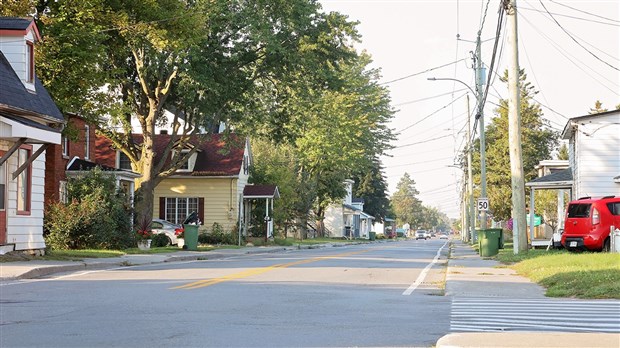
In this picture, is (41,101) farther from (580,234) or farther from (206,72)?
(580,234)

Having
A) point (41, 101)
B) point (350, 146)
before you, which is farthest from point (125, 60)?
point (350, 146)

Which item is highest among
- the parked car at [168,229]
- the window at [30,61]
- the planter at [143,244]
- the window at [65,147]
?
the window at [30,61]

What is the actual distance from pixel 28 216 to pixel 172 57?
1163cm

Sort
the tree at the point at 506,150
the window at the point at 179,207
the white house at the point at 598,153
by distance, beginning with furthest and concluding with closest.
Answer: the tree at the point at 506,150
the window at the point at 179,207
the white house at the point at 598,153

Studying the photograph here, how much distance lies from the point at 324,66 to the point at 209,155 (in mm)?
15258

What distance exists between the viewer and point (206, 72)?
117 ft

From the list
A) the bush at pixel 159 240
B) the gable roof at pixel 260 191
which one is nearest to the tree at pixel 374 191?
the gable roof at pixel 260 191

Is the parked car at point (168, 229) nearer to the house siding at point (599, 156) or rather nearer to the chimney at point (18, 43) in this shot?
the chimney at point (18, 43)

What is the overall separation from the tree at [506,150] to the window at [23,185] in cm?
4347

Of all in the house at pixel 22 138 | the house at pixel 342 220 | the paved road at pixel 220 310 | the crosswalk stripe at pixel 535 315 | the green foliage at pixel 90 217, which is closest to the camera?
the paved road at pixel 220 310

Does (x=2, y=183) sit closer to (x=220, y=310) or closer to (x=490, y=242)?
(x=220, y=310)

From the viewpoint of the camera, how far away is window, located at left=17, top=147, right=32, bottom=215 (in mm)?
25594

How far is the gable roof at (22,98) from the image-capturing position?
23312 mm

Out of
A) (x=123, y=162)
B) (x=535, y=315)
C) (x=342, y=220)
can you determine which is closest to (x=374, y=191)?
(x=342, y=220)
